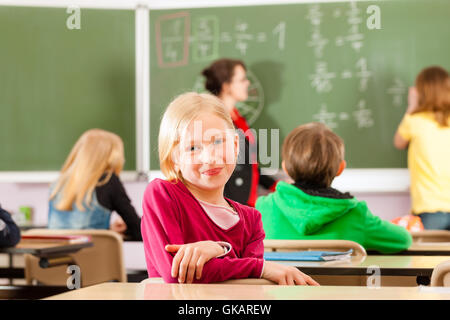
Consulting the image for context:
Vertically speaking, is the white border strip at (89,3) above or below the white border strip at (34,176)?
above

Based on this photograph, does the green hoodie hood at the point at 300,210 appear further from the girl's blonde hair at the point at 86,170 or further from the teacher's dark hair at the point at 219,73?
the teacher's dark hair at the point at 219,73

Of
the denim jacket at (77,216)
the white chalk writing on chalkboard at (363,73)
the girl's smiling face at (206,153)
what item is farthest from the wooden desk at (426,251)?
the white chalk writing on chalkboard at (363,73)

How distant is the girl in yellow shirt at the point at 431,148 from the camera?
13.0ft

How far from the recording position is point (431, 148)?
4.01 metres

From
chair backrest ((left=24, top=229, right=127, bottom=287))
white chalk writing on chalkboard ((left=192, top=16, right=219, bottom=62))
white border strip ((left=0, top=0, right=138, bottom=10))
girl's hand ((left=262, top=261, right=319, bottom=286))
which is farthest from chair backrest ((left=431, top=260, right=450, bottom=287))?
white border strip ((left=0, top=0, right=138, bottom=10))

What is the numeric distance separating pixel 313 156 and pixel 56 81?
9.93 ft

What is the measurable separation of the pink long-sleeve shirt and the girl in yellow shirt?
2829 millimetres

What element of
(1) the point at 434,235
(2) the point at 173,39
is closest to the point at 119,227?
(2) the point at 173,39

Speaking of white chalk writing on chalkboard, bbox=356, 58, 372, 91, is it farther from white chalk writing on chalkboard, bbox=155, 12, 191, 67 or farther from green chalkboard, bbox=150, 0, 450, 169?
white chalk writing on chalkboard, bbox=155, 12, 191, 67

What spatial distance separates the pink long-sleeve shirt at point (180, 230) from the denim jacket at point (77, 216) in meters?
2.14

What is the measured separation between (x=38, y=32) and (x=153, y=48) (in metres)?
0.88

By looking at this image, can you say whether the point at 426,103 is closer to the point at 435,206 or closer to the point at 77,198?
the point at 435,206

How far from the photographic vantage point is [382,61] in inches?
173
